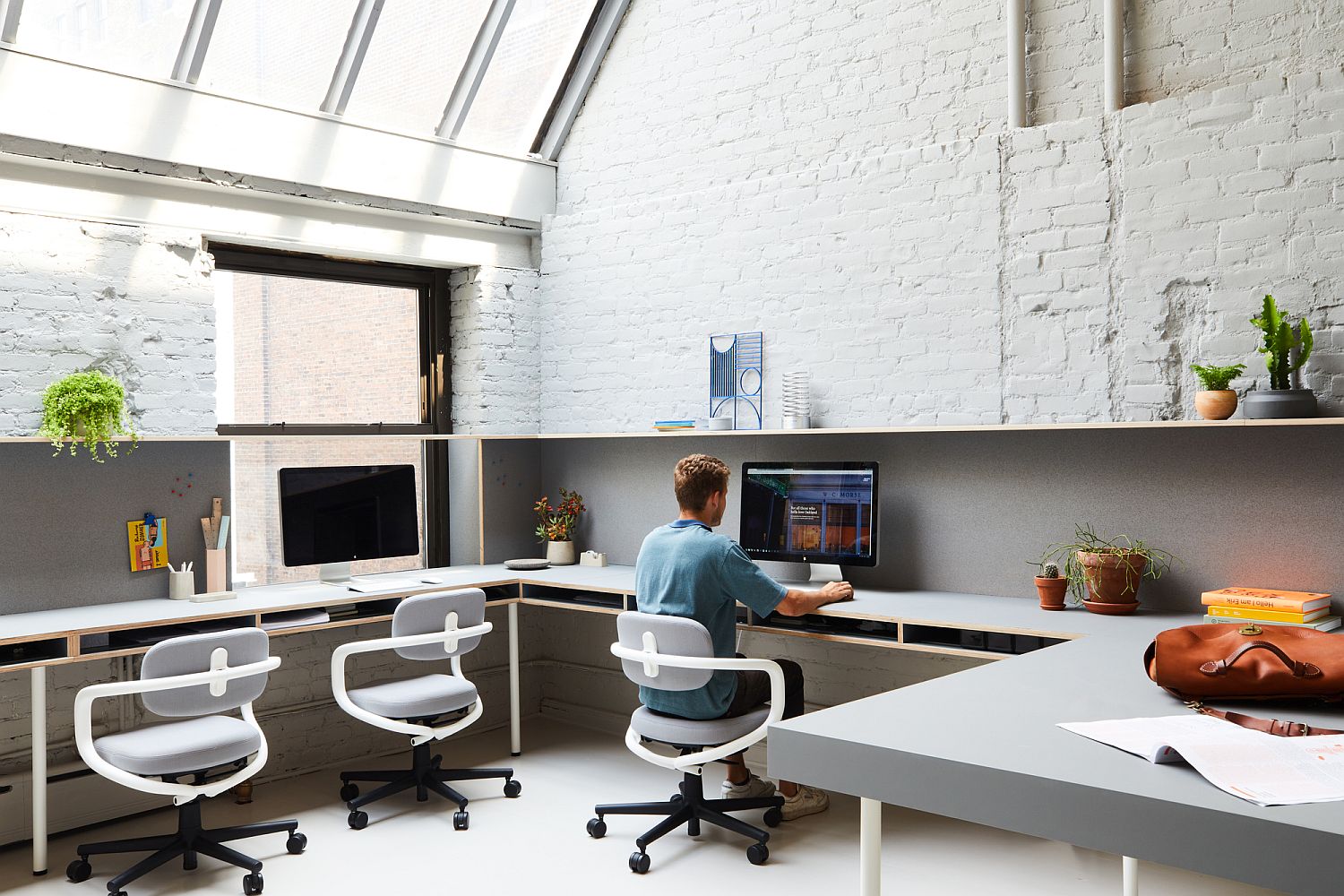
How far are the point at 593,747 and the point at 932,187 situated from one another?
9.30ft

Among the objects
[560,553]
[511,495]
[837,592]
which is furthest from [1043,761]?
[511,495]

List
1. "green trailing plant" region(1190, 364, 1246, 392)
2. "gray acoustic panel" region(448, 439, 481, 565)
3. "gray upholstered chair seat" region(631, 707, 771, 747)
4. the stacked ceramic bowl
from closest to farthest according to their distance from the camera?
"green trailing plant" region(1190, 364, 1246, 392) → "gray upholstered chair seat" region(631, 707, 771, 747) → the stacked ceramic bowl → "gray acoustic panel" region(448, 439, 481, 565)

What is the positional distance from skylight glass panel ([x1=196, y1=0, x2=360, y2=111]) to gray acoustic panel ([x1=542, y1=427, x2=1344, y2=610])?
7.60 ft

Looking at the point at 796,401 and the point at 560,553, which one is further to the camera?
the point at 560,553

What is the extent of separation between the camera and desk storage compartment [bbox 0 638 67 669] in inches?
140

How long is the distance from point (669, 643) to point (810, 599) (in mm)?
570

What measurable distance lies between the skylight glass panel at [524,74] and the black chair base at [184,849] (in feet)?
10.6

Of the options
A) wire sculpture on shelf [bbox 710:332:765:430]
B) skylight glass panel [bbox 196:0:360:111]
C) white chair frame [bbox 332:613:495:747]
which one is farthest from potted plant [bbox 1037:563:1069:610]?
skylight glass panel [bbox 196:0:360:111]

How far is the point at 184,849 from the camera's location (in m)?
3.60

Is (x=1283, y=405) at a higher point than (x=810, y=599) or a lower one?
higher

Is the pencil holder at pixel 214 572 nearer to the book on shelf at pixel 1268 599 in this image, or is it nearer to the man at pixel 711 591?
the man at pixel 711 591

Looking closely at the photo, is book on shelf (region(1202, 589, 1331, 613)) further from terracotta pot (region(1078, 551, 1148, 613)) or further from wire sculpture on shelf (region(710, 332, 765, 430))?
wire sculpture on shelf (region(710, 332, 765, 430))

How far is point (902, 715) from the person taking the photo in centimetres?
188

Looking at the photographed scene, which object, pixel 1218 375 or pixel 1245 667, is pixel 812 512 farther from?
pixel 1245 667
